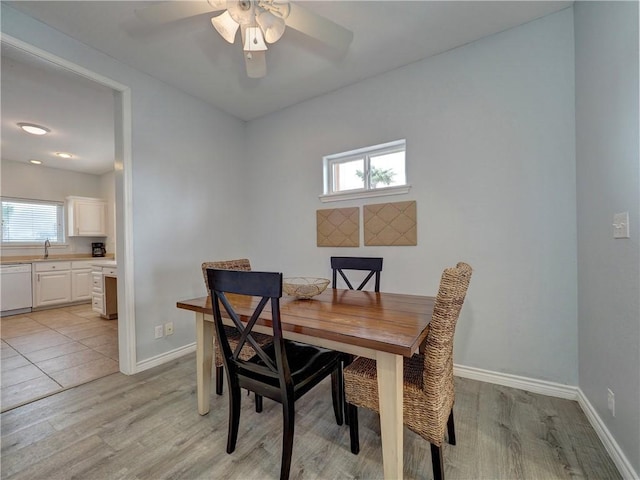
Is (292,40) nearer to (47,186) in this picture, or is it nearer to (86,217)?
(86,217)

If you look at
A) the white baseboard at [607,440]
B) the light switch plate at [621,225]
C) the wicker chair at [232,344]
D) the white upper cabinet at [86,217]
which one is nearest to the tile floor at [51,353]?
the wicker chair at [232,344]

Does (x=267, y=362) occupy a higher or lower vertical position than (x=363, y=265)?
lower

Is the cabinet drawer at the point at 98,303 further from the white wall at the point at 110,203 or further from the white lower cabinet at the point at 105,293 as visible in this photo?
the white wall at the point at 110,203

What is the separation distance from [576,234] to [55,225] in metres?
7.55

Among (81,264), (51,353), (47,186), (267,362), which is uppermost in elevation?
(47,186)

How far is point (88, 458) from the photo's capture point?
1.42 metres

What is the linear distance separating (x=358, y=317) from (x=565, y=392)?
1707 millimetres

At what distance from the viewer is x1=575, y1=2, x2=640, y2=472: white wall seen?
122cm

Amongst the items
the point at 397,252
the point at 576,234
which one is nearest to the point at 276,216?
the point at 397,252

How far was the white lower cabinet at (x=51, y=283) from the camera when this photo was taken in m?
4.46

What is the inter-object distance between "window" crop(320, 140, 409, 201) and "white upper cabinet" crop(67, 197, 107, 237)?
5121 millimetres

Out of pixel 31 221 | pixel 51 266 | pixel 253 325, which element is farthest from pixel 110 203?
pixel 253 325

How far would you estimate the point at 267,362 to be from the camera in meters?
1.28

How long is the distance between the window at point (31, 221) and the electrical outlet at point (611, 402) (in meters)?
7.51
